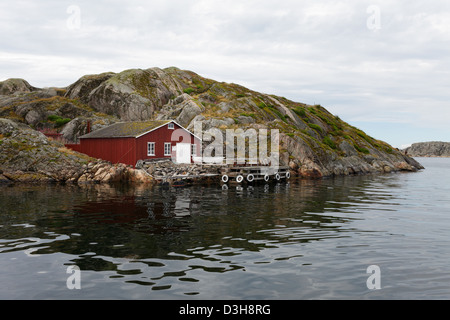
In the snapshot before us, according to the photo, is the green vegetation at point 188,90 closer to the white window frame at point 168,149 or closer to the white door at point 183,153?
the white door at point 183,153

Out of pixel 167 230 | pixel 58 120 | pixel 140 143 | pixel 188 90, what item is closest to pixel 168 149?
pixel 140 143

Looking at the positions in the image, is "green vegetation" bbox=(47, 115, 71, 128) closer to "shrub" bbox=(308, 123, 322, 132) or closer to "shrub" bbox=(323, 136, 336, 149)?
"shrub" bbox=(308, 123, 322, 132)

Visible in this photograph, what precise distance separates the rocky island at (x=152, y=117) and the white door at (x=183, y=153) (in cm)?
819

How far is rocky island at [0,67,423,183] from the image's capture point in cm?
4191

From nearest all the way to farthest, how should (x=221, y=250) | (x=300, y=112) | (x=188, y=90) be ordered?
(x=221, y=250) < (x=300, y=112) < (x=188, y=90)

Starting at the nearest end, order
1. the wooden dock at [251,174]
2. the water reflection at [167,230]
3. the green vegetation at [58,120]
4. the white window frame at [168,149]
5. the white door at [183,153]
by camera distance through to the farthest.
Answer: the water reflection at [167,230]
the wooden dock at [251,174]
the white window frame at [168,149]
the white door at [183,153]
the green vegetation at [58,120]

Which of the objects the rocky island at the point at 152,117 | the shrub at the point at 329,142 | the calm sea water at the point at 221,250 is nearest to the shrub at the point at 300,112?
the rocky island at the point at 152,117

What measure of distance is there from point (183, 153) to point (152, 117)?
2265cm

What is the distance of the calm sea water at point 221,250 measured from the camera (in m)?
9.70

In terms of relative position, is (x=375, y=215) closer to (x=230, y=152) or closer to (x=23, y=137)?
(x=230, y=152)

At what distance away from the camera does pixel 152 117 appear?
69.2 m

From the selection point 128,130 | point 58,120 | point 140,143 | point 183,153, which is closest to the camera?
point 140,143

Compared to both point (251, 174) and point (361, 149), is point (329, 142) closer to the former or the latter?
point (361, 149)
